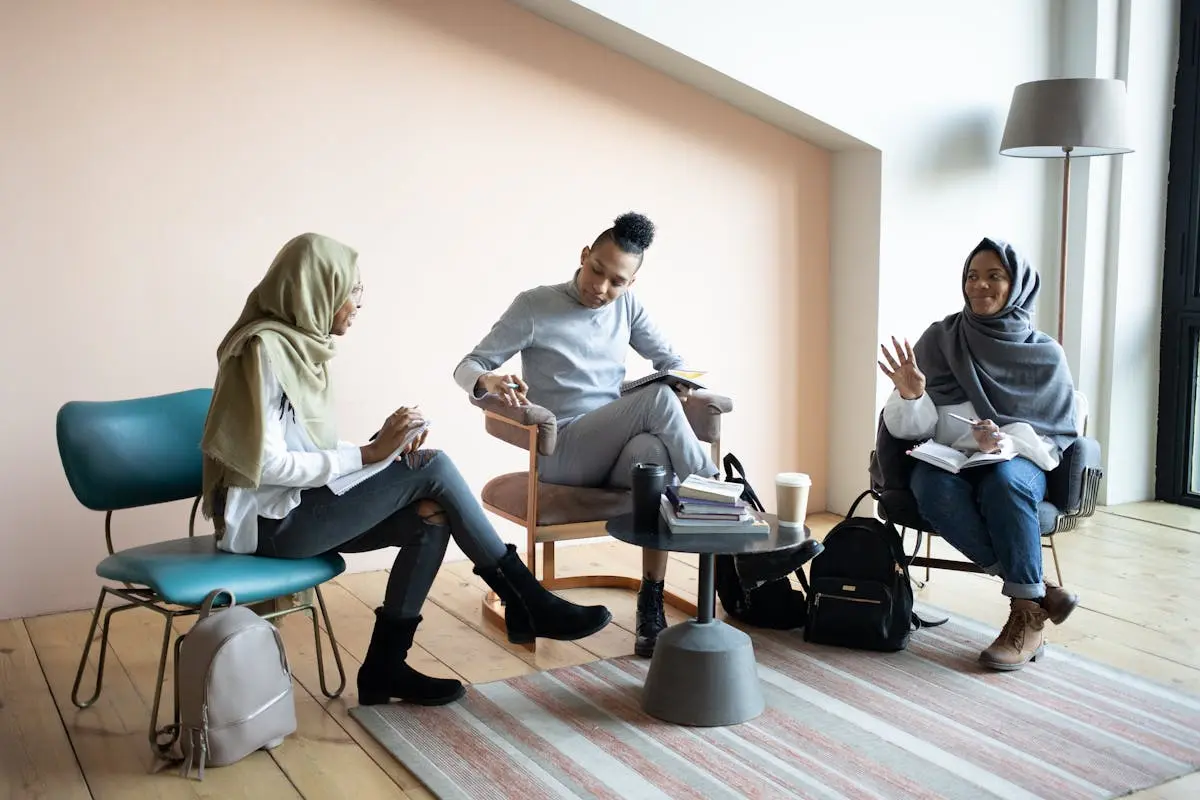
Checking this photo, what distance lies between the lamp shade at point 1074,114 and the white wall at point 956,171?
0.37 m

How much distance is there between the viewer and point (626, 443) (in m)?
3.29

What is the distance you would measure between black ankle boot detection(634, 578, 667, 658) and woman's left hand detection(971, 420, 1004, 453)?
0.97 meters

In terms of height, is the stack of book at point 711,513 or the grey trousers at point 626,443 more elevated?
the grey trousers at point 626,443

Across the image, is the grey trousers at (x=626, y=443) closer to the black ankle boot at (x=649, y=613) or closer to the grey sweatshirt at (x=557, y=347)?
the grey sweatshirt at (x=557, y=347)

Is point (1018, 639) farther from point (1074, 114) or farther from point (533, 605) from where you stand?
point (1074, 114)

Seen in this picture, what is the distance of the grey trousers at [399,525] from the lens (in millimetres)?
2598

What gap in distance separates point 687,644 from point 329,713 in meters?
0.87

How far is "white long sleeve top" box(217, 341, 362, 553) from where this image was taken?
2.51 metres

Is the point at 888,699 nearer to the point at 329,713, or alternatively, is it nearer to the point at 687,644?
the point at 687,644

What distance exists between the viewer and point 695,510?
2.75 m

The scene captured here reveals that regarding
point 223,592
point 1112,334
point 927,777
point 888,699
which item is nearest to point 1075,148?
point 1112,334

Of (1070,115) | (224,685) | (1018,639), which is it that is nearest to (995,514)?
(1018,639)

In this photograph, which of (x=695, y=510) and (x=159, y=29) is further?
(x=159, y=29)

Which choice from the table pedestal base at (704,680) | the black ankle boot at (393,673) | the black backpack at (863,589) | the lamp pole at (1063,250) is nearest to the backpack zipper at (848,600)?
the black backpack at (863,589)
